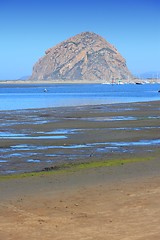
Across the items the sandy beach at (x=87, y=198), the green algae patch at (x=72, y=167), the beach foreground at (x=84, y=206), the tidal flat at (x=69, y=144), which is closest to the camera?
the beach foreground at (x=84, y=206)

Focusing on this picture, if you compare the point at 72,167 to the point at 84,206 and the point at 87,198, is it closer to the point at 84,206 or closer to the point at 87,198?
the point at 87,198

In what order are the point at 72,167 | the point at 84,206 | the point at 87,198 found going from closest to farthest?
1. the point at 84,206
2. the point at 87,198
3. the point at 72,167

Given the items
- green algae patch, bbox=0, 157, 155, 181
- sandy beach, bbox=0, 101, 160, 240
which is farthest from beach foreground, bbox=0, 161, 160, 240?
green algae patch, bbox=0, 157, 155, 181

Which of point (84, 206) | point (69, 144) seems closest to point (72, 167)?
point (84, 206)

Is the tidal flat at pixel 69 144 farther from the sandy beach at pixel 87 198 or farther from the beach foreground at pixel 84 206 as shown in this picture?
the beach foreground at pixel 84 206

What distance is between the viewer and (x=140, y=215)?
10.5 metres

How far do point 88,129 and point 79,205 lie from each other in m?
21.3

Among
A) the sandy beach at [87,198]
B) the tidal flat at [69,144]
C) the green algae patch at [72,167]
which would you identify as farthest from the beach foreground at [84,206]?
the tidal flat at [69,144]

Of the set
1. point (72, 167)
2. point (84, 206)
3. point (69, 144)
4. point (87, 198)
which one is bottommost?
point (69, 144)

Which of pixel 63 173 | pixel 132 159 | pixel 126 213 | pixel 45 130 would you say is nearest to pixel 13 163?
pixel 63 173

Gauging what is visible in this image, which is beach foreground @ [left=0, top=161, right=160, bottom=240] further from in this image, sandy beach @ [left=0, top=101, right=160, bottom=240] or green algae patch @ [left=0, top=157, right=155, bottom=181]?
green algae patch @ [left=0, top=157, right=155, bottom=181]

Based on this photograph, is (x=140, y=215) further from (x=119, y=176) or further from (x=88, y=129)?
(x=88, y=129)

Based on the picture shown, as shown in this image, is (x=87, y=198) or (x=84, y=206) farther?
(x=87, y=198)

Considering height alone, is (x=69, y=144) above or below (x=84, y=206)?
below
